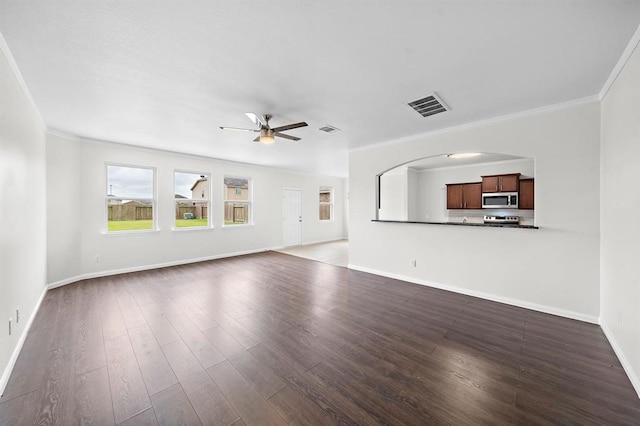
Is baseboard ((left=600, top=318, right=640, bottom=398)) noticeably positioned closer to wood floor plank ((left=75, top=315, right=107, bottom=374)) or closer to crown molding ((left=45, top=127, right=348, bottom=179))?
wood floor plank ((left=75, top=315, right=107, bottom=374))

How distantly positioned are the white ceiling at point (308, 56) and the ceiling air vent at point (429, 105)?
0.35 feet

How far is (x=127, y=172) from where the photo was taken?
16.3ft

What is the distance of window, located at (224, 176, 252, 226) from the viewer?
6.58 m

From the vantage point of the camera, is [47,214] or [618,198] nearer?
[618,198]

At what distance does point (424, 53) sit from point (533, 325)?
3131mm

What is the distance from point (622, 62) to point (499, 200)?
463 cm

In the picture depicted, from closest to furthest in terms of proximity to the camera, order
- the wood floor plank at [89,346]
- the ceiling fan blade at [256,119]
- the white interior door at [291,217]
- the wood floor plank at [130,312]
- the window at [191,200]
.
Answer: the wood floor plank at [89,346] < the wood floor plank at [130,312] < the ceiling fan blade at [256,119] < the window at [191,200] < the white interior door at [291,217]

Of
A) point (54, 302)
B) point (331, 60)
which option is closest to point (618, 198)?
point (331, 60)

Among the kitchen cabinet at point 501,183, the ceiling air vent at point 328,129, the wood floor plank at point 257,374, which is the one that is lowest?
the wood floor plank at point 257,374

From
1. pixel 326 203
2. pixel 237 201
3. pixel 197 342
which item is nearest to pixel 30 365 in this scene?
pixel 197 342

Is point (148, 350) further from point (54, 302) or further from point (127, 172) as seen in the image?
point (127, 172)

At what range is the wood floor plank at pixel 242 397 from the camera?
1498 millimetres

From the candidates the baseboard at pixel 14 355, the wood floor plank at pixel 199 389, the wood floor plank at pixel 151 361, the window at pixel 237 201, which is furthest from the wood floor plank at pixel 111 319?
the window at pixel 237 201

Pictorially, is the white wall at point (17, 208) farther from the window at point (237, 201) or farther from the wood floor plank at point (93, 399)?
the window at point (237, 201)
